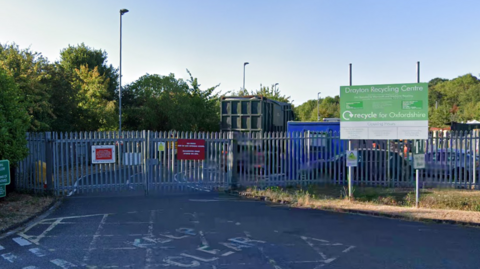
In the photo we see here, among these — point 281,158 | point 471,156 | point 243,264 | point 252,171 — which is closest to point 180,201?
point 252,171

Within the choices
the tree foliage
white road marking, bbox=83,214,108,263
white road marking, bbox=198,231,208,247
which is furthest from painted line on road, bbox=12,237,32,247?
the tree foliage

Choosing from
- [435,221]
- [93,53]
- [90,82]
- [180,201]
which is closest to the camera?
[435,221]

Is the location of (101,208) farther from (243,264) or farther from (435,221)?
(435,221)

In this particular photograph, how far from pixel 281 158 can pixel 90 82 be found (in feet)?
67.3

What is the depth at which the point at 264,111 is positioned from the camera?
1748cm

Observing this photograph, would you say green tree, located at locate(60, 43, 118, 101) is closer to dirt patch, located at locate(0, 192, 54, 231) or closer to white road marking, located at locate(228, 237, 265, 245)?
dirt patch, located at locate(0, 192, 54, 231)

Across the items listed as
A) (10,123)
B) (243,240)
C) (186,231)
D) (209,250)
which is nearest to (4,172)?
(10,123)

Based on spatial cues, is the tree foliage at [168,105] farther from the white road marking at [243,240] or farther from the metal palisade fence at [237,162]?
the white road marking at [243,240]

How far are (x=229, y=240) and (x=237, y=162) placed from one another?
5916mm

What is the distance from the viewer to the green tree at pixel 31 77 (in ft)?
49.7

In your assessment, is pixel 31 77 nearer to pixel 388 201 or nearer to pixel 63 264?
pixel 63 264

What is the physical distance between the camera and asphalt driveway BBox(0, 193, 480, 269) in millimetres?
6070

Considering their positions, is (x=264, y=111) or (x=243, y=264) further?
(x=264, y=111)

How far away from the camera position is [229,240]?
7.29 meters
